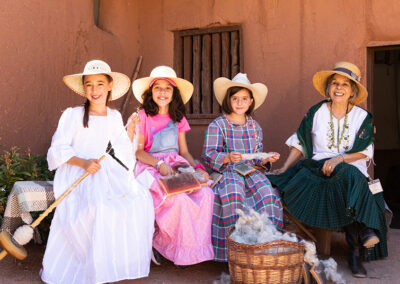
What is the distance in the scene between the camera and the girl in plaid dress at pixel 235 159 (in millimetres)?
3848

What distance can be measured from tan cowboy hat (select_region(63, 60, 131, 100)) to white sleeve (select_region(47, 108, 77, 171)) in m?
0.37

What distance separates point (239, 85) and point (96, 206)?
186 centimetres

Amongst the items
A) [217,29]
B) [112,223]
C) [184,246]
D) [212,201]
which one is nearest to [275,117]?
[217,29]

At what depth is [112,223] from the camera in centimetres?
328

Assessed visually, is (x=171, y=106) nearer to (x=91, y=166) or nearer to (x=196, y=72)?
(x=91, y=166)

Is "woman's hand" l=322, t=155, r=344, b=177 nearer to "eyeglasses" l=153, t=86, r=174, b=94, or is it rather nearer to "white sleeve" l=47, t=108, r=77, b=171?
"eyeglasses" l=153, t=86, r=174, b=94

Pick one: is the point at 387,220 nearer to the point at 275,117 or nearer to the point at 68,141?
the point at 275,117

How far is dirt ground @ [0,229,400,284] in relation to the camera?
352 centimetres

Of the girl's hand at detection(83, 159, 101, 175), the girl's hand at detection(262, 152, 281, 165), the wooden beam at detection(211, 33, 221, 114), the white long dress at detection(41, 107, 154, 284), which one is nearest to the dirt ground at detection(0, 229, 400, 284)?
the white long dress at detection(41, 107, 154, 284)

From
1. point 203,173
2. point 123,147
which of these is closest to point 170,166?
point 203,173

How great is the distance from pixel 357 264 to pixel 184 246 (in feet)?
4.59

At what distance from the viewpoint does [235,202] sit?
12.6 feet

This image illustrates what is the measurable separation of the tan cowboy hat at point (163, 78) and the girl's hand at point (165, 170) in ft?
2.83

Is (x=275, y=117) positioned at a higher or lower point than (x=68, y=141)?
higher
